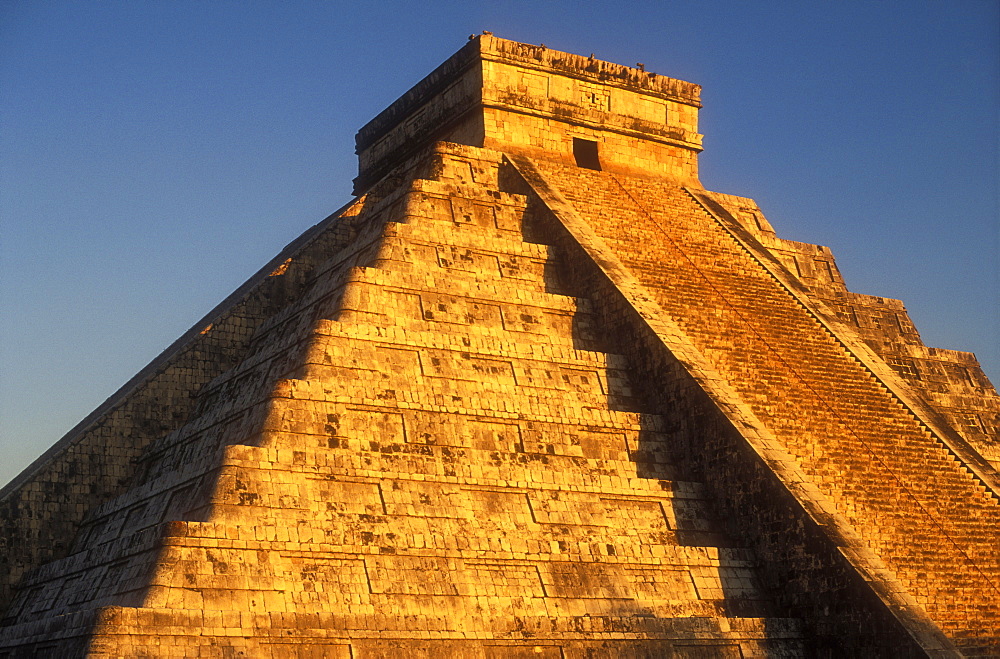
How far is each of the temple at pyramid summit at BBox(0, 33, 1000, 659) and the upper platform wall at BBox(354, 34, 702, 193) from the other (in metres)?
1.72

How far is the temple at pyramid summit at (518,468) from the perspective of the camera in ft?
54.1

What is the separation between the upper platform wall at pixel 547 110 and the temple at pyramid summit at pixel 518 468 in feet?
5.64

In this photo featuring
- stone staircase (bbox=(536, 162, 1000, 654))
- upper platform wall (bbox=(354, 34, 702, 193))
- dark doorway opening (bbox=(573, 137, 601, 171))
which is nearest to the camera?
stone staircase (bbox=(536, 162, 1000, 654))

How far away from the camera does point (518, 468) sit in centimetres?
1892

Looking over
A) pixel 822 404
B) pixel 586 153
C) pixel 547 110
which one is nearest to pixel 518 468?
pixel 822 404

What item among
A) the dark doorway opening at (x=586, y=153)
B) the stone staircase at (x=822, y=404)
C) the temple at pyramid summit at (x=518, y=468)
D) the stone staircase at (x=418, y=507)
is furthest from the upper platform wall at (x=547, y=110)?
the stone staircase at (x=418, y=507)

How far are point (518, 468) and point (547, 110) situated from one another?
10.9 meters

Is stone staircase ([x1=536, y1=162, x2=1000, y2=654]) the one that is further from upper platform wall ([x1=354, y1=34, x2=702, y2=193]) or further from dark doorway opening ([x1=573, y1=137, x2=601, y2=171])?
upper platform wall ([x1=354, y1=34, x2=702, y2=193])

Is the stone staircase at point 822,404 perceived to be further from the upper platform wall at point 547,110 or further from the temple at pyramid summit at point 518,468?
the upper platform wall at point 547,110

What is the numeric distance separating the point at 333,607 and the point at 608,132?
15058mm

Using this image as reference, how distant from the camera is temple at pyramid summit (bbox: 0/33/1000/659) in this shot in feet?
54.1

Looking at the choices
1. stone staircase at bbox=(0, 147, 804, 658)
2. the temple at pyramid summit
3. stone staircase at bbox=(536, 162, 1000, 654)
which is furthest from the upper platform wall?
stone staircase at bbox=(0, 147, 804, 658)

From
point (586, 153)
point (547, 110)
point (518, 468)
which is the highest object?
point (547, 110)

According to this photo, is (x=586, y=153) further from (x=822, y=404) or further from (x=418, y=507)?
(x=418, y=507)
